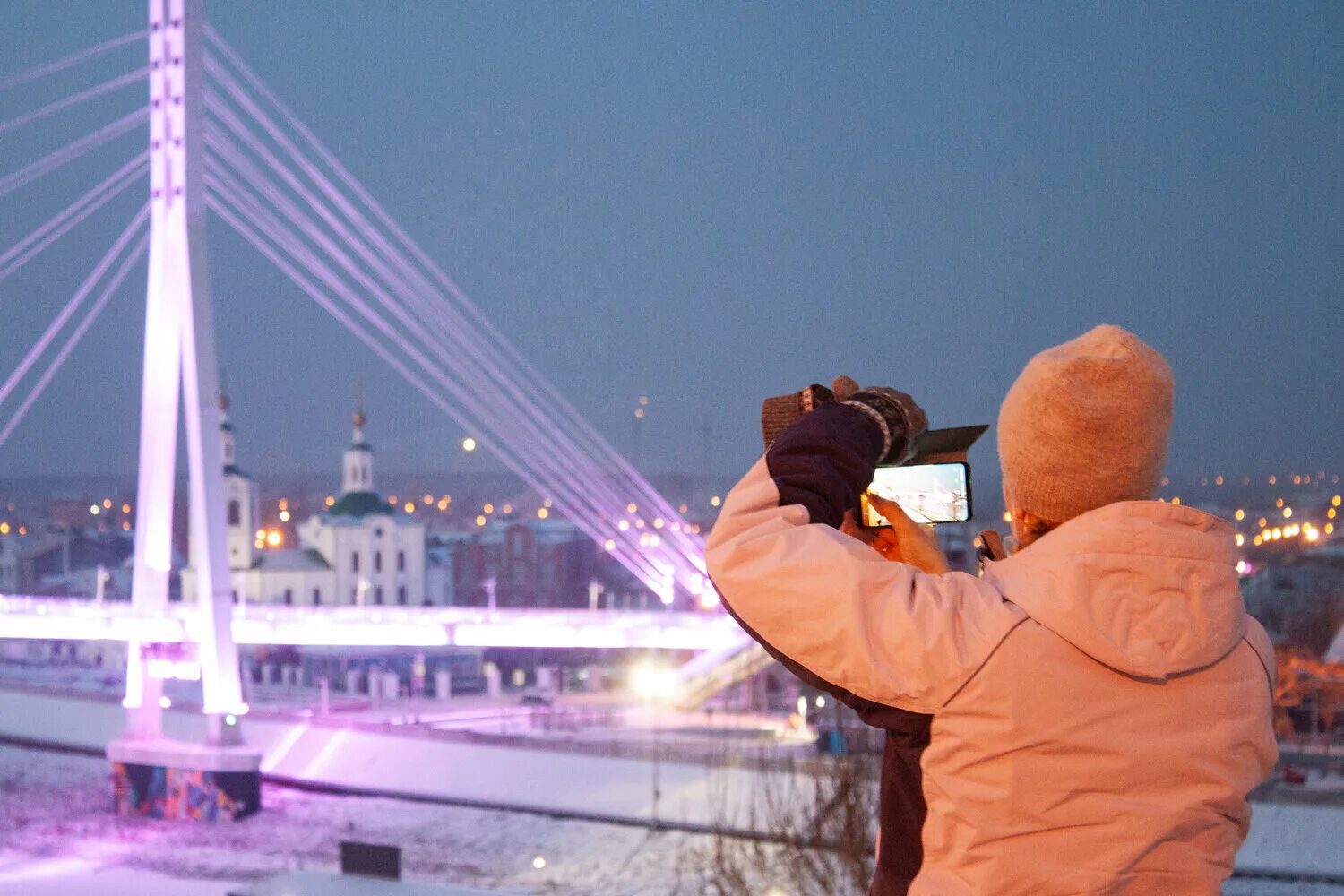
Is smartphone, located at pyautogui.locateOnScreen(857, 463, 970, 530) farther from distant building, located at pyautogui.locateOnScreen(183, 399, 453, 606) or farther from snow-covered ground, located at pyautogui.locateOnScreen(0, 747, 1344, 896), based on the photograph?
distant building, located at pyautogui.locateOnScreen(183, 399, 453, 606)

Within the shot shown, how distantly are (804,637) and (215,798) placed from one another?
42.0 feet

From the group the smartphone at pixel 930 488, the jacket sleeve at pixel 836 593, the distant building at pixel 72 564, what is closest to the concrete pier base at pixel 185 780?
the smartphone at pixel 930 488

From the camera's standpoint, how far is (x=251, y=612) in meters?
18.2

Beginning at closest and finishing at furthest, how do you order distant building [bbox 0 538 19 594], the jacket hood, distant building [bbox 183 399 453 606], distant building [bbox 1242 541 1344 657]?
the jacket hood
distant building [bbox 1242 541 1344 657]
distant building [bbox 183 399 453 606]
distant building [bbox 0 538 19 594]

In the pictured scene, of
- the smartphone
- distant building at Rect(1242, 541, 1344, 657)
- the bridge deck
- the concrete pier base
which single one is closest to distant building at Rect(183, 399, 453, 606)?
the bridge deck

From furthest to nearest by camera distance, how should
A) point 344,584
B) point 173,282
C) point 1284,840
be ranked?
point 344,584
point 173,282
point 1284,840

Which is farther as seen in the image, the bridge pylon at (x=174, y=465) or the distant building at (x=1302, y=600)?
the distant building at (x=1302, y=600)

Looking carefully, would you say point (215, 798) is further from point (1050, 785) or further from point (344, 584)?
point (344, 584)

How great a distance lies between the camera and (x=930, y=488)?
1.01 meters

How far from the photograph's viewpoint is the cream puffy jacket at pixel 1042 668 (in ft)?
2.57

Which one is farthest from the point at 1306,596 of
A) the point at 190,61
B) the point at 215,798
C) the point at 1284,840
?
the point at 190,61

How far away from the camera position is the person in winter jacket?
785 mm

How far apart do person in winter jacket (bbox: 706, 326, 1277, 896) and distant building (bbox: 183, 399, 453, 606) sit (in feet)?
90.9

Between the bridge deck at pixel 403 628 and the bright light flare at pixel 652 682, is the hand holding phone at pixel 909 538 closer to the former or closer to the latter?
the bridge deck at pixel 403 628
